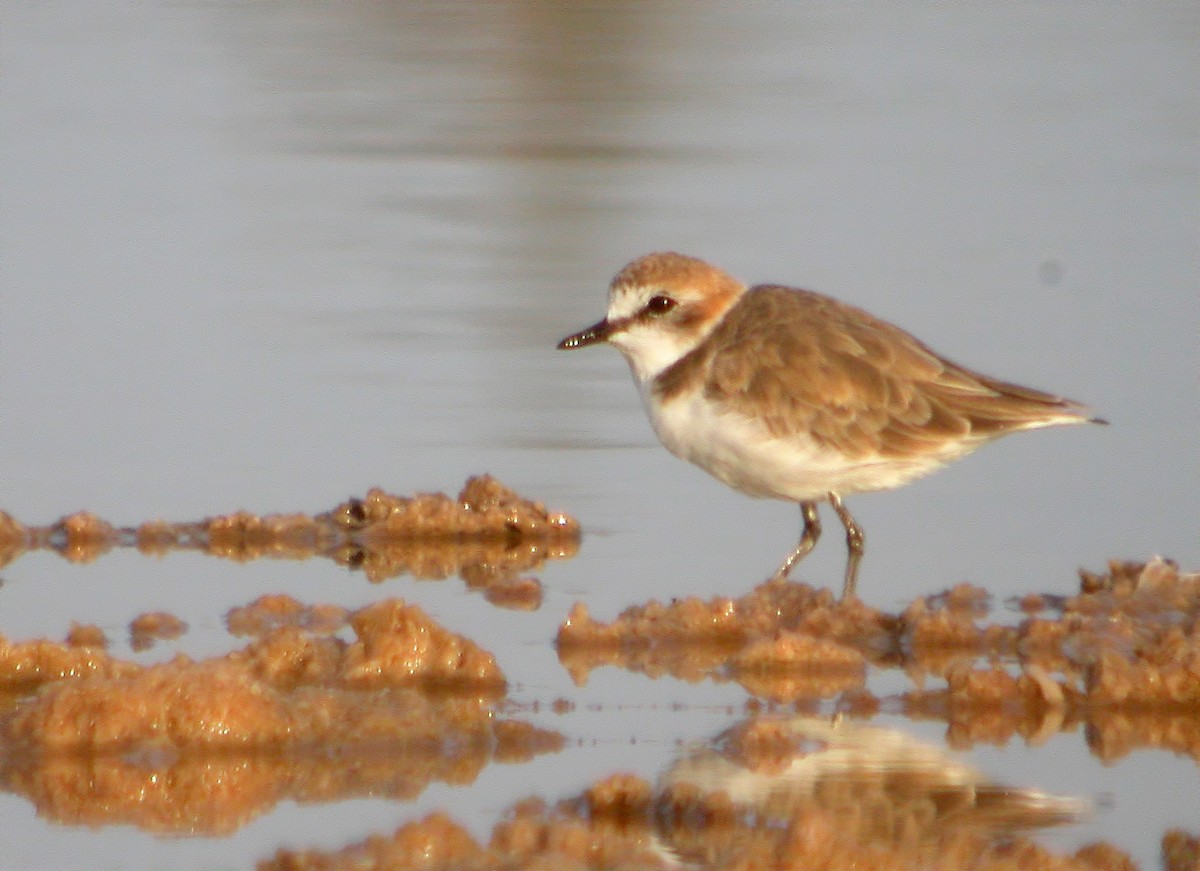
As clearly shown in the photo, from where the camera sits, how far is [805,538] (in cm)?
691

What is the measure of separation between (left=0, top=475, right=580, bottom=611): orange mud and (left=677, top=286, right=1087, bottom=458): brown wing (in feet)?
2.45

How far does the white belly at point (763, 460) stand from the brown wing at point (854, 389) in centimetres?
4

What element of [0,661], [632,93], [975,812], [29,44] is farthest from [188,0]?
[975,812]

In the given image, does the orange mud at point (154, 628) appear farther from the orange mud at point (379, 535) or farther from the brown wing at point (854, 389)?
the brown wing at point (854, 389)

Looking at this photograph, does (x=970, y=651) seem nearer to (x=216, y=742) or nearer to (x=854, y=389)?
(x=854, y=389)

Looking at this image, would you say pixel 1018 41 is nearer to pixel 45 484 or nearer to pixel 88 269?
pixel 88 269

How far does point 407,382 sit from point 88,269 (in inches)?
96.5

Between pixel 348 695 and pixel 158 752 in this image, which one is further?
pixel 348 695

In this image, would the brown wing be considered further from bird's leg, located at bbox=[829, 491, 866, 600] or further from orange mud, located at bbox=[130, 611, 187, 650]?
orange mud, located at bbox=[130, 611, 187, 650]

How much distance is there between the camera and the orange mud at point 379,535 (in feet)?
23.1

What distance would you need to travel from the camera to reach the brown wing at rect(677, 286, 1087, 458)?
22.4 ft

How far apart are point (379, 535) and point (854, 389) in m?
1.58

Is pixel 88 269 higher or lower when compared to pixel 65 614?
higher

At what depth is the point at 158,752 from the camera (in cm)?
493
